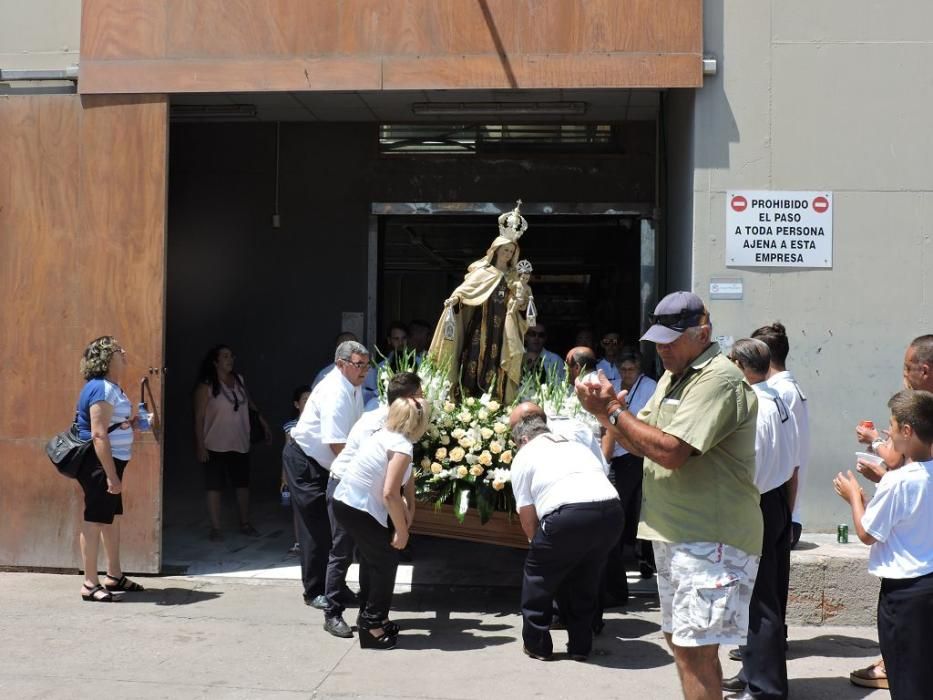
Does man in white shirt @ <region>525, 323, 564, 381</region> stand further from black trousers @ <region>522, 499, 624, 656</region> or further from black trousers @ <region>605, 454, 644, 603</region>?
black trousers @ <region>522, 499, 624, 656</region>

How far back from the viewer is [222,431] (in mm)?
9672

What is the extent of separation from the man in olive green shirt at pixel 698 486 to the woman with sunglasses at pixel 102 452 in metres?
4.15

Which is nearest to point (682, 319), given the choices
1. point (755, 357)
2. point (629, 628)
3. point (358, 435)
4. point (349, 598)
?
point (755, 357)

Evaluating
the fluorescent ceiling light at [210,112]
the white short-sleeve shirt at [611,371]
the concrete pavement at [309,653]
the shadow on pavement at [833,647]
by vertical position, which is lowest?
the concrete pavement at [309,653]

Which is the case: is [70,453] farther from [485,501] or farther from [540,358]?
[540,358]

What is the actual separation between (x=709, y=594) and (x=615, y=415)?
0.80 m

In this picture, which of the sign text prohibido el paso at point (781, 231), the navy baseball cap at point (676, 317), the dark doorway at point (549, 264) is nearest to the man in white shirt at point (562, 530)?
the navy baseball cap at point (676, 317)

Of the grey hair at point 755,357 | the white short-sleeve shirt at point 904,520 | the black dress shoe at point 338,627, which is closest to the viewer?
the white short-sleeve shirt at point 904,520

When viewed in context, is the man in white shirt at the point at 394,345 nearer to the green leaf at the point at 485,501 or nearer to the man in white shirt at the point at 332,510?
the green leaf at the point at 485,501

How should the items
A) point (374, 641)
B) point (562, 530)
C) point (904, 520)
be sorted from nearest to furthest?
1. point (904, 520)
2. point (562, 530)
3. point (374, 641)

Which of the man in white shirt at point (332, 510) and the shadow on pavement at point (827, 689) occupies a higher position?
the man in white shirt at point (332, 510)

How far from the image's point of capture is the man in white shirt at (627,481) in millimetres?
7191

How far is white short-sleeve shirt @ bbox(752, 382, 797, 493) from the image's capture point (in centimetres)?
518

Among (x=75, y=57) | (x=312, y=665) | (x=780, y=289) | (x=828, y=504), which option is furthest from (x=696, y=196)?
(x=75, y=57)
